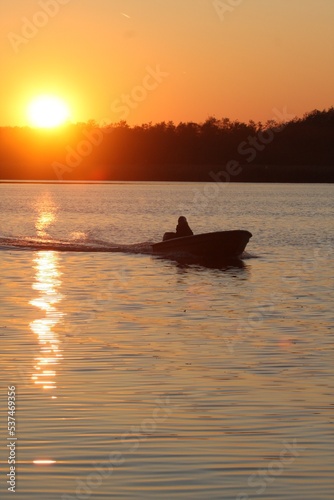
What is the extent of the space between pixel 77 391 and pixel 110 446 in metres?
2.56

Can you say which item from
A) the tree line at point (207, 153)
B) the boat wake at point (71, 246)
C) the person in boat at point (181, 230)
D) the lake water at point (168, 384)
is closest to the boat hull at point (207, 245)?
the person in boat at point (181, 230)

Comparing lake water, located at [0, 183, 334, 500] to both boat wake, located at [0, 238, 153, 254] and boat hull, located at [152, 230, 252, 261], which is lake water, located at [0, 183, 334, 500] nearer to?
boat hull, located at [152, 230, 252, 261]

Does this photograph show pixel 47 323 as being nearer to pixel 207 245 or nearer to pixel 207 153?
pixel 207 245

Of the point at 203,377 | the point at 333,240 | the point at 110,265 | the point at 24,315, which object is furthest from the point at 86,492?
the point at 333,240

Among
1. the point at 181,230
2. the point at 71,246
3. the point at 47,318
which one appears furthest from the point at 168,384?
the point at 71,246

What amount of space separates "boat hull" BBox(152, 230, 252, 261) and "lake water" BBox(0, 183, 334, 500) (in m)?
3.28

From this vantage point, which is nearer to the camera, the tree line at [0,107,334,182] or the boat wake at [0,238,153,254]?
the boat wake at [0,238,153,254]

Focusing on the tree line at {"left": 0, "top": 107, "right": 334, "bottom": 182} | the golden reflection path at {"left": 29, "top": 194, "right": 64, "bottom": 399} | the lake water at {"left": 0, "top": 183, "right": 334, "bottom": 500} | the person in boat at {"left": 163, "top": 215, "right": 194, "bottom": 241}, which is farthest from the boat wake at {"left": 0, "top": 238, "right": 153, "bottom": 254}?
the tree line at {"left": 0, "top": 107, "right": 334, "bottom": 182}

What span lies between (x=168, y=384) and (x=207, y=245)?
21284 millimetres

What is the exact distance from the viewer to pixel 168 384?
46.7ft

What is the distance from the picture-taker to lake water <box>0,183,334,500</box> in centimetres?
1027

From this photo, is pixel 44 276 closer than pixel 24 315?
No

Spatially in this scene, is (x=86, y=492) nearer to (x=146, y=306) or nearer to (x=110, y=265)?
(x=146, y=306)

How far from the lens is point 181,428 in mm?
11945
